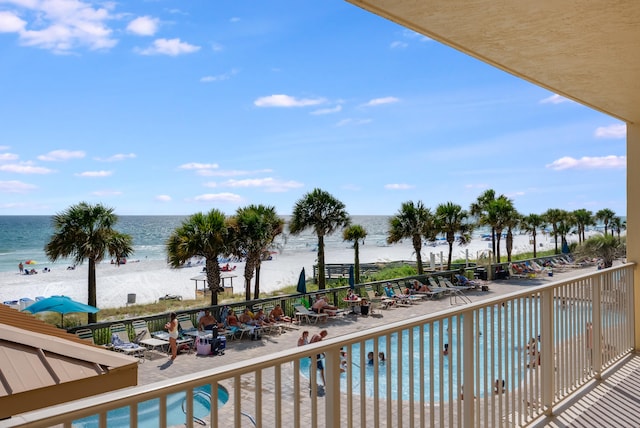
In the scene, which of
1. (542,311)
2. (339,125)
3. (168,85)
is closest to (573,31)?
(542,311)

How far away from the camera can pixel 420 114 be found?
8725 cm

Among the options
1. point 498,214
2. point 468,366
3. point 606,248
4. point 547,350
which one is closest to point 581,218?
point 498,214

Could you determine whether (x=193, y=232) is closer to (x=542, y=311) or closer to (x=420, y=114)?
(x=542, y=311)

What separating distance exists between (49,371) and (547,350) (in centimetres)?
293

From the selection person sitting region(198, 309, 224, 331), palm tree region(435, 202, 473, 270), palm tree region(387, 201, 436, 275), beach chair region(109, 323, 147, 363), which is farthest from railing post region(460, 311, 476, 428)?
palm tree region(435, 202, 473, 270)

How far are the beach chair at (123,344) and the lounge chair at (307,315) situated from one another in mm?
5490

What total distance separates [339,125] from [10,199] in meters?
67.6

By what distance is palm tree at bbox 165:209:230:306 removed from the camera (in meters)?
16.5

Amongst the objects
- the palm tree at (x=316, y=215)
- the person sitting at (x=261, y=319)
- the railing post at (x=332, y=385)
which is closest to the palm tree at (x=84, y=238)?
the person sitting at (x=261, y=319)

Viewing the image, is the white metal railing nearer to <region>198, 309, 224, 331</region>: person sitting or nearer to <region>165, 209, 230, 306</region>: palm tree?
<region>198, 309, 224, 331</region>: person sitting

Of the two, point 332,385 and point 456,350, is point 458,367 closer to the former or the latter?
point 456,350

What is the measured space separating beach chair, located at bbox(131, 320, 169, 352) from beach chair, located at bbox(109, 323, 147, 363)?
6.7 inches

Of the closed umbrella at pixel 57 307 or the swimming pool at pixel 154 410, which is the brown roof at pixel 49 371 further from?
the closed umbrella at pixel 57 307

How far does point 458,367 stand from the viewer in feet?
7.84
